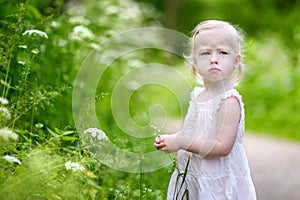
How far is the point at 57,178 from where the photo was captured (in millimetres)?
3775

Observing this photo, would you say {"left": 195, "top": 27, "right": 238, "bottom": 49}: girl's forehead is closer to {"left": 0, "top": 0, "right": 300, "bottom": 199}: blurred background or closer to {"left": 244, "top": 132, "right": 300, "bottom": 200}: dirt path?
{"left": 0, "top": 0, "right": 300, "bottom": 199}: blurred background

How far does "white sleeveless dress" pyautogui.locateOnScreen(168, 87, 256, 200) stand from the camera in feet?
12.5

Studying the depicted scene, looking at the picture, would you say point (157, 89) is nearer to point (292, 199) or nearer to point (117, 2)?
point (117, 2)

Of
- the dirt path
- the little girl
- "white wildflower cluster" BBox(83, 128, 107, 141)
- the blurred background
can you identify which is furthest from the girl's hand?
the dirt path

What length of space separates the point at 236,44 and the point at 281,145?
5185 millimetres

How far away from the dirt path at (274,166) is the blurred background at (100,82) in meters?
0.53

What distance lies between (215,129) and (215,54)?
38 centimetres

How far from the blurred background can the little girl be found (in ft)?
1.15

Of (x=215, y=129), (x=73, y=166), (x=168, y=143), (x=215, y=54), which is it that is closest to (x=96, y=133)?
(x=73, y=166)

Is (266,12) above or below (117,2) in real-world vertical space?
above

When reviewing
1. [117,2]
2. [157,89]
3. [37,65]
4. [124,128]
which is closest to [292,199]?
[124,128]

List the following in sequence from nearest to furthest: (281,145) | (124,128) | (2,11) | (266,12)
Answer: (2,11) < (124,128) < (281,145) < (266,12)

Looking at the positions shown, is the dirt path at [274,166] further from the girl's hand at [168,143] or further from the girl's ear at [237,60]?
the girl's hand at [168,143]

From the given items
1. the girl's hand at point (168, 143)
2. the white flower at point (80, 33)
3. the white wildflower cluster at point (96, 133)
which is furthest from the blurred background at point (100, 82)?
the girl's hand at point (168, 143)
